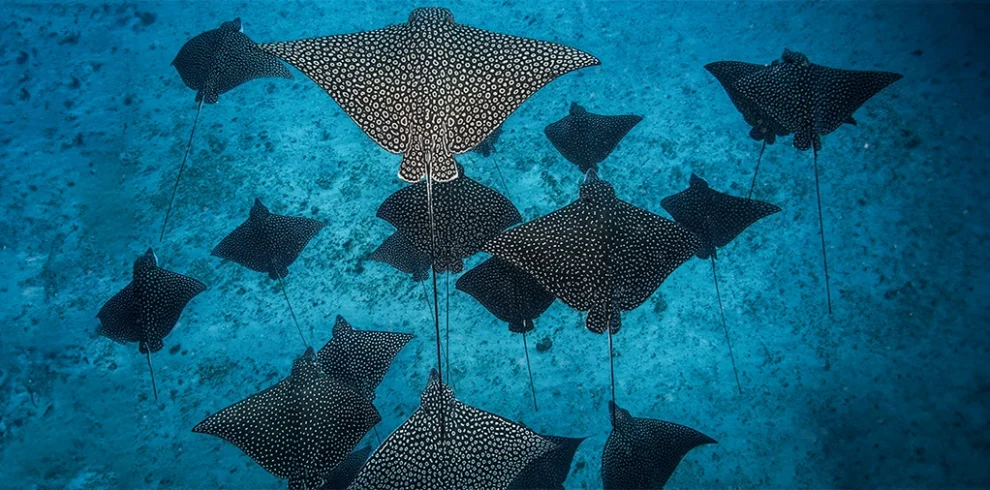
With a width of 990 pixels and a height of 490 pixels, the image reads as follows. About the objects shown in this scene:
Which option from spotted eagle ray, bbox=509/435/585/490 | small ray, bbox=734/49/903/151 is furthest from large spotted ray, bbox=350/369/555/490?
small ray, bbox=734/49/903/151

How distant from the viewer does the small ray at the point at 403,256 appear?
3818 millimetres

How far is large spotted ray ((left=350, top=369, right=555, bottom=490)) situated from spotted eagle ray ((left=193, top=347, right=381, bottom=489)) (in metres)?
0.35

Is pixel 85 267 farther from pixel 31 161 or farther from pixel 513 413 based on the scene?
pixel 513 413

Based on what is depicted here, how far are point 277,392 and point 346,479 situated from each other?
29.9 inches

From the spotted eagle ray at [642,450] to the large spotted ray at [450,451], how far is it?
0.52 meters

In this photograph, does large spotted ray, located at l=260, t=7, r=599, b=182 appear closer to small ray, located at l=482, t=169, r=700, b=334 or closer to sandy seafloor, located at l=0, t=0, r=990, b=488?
small ray, located at l=482, t=169, r=700, b=334

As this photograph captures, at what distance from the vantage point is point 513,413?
4.18 meters

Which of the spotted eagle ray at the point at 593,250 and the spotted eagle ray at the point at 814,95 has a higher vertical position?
the spotted eagle ray at the point at 814,95

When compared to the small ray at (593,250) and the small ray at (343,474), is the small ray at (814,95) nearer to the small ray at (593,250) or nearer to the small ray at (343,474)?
the small ray at (593,250)

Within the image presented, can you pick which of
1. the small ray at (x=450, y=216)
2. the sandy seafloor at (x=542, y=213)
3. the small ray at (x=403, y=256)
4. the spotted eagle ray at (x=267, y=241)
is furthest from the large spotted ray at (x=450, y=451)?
the spotted eagle ray at (x=267, y=241)

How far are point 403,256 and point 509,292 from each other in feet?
2.77

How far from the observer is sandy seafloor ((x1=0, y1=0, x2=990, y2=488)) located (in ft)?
13.5

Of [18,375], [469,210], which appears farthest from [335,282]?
[18,375]

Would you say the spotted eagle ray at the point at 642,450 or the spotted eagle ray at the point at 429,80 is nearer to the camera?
the spotted eagle ray at the point at 429,80
